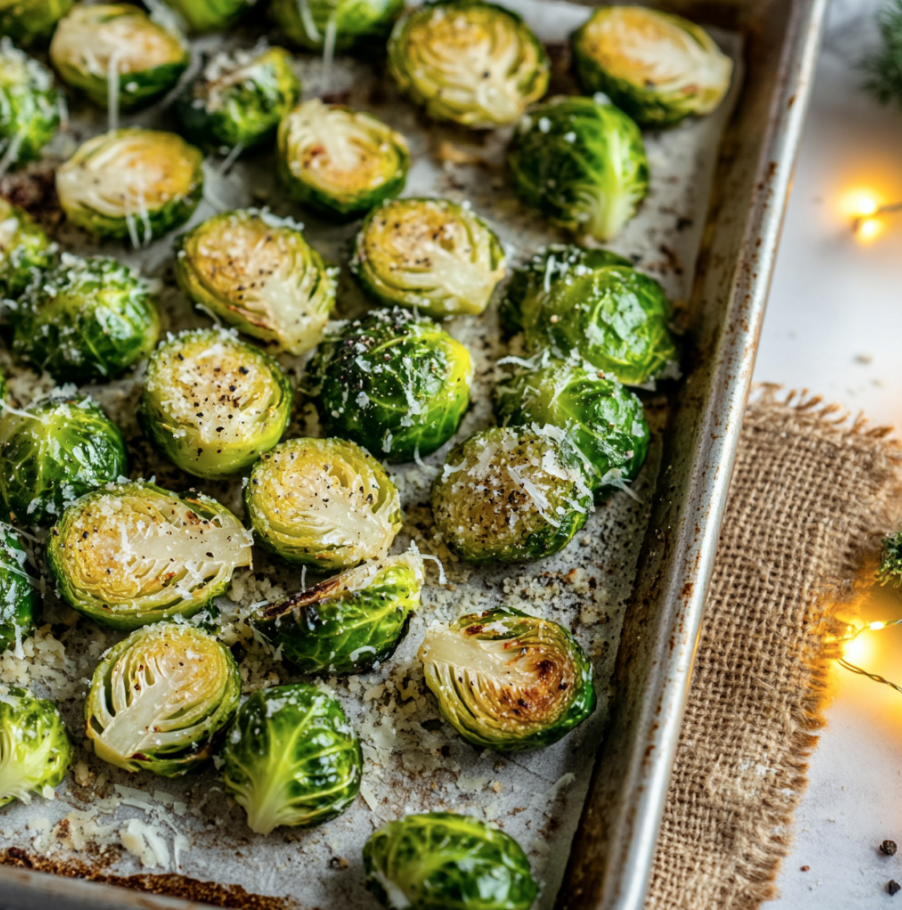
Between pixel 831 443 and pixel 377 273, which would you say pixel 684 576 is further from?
pixel 377 273

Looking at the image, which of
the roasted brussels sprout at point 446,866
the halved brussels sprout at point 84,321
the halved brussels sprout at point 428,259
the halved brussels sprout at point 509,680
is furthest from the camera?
the halved brussels sprout at point 428,259

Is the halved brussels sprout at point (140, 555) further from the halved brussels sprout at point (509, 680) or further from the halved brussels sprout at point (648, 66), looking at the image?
the halved brussels sprout at point (648, 66)

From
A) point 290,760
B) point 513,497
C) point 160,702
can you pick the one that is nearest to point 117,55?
point 513,497

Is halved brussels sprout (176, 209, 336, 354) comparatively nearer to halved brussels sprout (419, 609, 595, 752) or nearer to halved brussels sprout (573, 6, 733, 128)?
halved brussels sprout (419, 609, 595, 752)

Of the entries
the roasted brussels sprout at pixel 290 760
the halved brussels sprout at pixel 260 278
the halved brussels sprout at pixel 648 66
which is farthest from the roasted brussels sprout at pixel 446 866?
the halved brussels sprout at pixel 648 66

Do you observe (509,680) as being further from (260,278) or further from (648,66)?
(648,66)

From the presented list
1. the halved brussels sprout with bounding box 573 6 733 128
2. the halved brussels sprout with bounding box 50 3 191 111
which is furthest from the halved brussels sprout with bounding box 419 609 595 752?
the halved brussels sprout with bounding box 50 3 191 111
